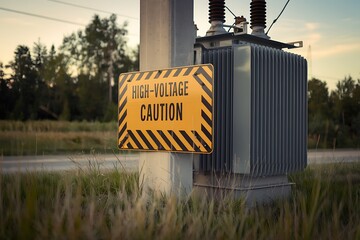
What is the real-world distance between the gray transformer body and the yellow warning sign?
0.72 metres

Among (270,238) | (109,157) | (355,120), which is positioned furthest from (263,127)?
(355,120)

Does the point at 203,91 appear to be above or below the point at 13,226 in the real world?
above

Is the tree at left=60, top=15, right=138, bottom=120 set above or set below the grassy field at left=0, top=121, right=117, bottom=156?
above

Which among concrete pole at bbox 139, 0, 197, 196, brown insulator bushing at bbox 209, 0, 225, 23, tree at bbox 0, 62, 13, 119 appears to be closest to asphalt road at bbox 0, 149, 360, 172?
concrete pole at bbox 139, 0, 197, 196

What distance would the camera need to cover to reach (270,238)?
146 inches

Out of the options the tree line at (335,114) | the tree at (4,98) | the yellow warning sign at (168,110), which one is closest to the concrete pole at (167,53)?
the yellow warning sign at (168,110)

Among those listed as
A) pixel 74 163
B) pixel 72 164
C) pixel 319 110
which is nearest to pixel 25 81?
pixel 319 110

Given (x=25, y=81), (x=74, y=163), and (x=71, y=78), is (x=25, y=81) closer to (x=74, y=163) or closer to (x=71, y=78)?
(x=71, y=78)

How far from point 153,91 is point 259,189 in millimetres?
1769

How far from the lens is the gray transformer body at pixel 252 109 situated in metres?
5.51

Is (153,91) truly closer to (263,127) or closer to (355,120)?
(263,127)

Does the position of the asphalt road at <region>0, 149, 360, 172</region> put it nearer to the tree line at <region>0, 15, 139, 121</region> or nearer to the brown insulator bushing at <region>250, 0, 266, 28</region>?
the brown insulator bushing at <region>250, 0, 266, 28</region>

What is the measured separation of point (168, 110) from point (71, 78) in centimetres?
3663

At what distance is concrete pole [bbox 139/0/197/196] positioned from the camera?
517 centimetres
